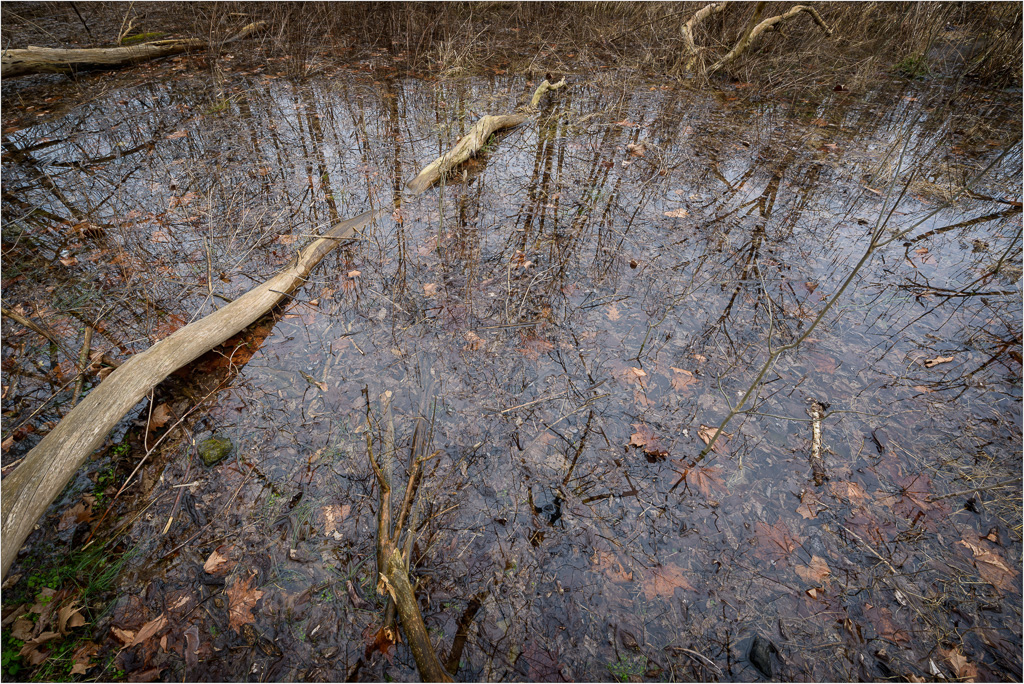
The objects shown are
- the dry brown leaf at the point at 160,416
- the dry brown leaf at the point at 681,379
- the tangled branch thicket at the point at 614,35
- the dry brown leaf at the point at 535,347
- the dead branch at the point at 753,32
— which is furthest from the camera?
the tangled branch thicket at the point at 614,35

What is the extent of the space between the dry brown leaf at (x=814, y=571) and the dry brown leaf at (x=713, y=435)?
28.6 inches

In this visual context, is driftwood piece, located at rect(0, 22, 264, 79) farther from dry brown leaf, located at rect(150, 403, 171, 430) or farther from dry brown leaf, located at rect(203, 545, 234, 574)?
dry brown leaf, located at rect(203, 545, 234, 574)

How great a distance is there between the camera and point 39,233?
445 cm

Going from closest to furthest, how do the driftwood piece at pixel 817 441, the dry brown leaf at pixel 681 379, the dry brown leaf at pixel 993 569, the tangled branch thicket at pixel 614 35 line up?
the dry brown leaf at pixel 993 569 < the driftwood piece at pixel 817 441 < the dry brown leaf at pixel 681 379 < the tangled branch thicket at pixel 614 35

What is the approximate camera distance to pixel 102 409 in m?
2.75

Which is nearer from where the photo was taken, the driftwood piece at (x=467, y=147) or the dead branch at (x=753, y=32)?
the driftwood piece at (x=467, y=147)

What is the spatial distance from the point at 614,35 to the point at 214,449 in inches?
471

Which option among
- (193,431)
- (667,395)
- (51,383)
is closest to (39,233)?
(51,383)

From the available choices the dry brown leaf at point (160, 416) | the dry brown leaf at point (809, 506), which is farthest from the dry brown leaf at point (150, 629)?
the dry brown leaf at point (809, 506)

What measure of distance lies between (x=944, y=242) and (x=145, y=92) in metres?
11.9

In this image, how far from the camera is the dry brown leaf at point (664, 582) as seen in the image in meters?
2.31

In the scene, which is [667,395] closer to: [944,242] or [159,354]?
[159,354]

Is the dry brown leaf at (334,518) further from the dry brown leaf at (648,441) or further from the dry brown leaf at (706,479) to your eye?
the dry brown leaf at (706,479)

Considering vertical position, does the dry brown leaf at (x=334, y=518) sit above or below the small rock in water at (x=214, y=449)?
below
